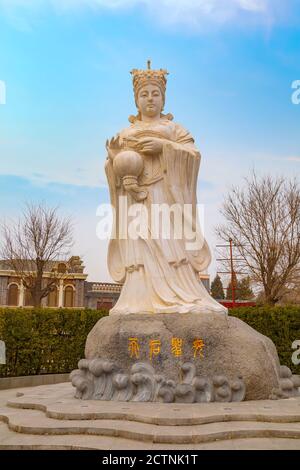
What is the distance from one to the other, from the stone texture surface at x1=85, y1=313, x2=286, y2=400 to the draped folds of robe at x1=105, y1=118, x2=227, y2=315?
333 millimetres

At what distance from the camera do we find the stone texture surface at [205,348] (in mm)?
5832

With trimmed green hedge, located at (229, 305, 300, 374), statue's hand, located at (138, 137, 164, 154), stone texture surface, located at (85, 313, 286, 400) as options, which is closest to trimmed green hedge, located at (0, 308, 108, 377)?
trimmed green hedge, located at (229, 305, 300, 374)

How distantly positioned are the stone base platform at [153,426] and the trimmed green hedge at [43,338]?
175 inches

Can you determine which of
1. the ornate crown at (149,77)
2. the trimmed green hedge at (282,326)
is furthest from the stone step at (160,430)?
the trimmed green hedge at (282,326)

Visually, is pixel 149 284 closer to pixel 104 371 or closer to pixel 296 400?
pixel 104 371

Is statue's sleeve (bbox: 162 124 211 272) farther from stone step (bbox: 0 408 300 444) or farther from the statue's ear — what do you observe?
stone step (bbox: 0 408 300 444)

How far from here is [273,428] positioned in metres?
4.37

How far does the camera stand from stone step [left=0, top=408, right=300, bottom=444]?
4094mm

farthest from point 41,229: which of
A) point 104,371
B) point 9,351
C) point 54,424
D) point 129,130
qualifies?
point 54,424

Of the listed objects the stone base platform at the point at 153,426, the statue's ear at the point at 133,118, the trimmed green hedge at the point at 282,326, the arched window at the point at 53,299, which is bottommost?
the stone base platform at the point at 153,426

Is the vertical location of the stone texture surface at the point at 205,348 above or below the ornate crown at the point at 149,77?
below

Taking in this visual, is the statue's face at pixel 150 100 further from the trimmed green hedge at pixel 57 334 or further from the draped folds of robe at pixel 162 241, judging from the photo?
the trimmed green hedge at pixel 57 334

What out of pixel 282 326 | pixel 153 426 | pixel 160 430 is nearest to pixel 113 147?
pixel 153 426

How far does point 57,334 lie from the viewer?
10.5 m
